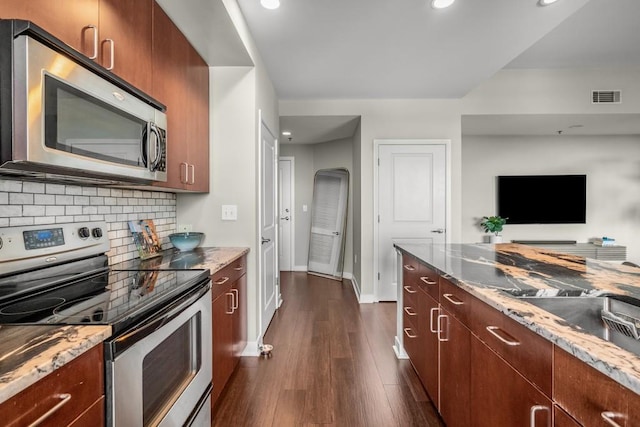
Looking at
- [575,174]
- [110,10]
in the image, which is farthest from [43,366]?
[575,174]

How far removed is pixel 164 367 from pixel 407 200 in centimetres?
341

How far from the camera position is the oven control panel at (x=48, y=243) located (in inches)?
44.1

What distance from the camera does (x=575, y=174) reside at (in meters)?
5.27

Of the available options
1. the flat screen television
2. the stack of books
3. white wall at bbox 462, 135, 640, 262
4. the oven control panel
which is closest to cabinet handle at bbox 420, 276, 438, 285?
the oven control panel

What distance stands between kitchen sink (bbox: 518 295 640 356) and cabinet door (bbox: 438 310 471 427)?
343 millimetres

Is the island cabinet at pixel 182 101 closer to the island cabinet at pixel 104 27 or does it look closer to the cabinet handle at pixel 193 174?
the cabinet handle at pixel 193 174

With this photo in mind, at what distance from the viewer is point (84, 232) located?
1.49m

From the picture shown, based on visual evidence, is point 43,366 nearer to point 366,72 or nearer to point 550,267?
point 550,267

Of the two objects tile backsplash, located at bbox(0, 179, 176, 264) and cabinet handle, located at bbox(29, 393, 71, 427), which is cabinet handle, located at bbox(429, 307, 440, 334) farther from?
tile backsplash, located at bbox(0, 179, 176, 264)

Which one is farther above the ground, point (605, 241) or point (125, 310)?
point (125, 310)

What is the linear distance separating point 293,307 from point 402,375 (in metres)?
1.72

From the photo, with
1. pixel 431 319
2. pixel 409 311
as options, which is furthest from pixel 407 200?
pixel 431 319

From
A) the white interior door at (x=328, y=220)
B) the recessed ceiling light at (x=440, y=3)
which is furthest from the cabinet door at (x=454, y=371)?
the white interior door at (x=328, y=220)

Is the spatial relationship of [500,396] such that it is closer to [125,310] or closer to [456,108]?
[125,310]
